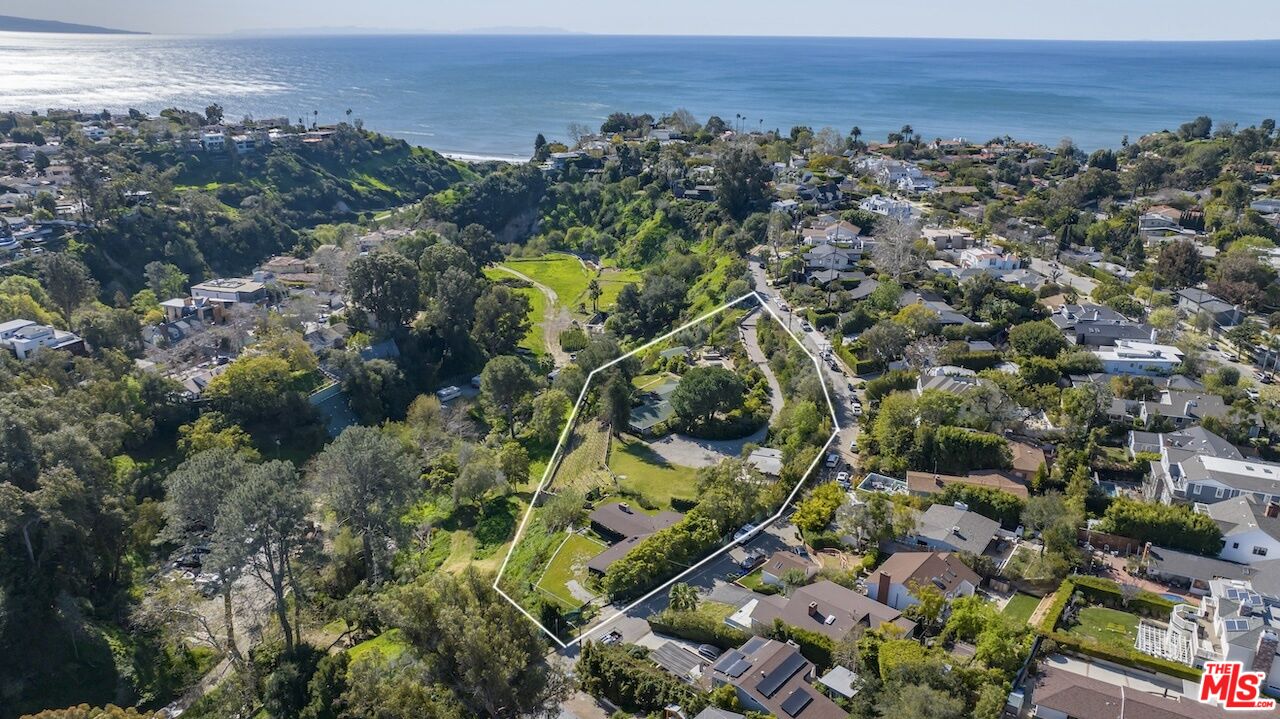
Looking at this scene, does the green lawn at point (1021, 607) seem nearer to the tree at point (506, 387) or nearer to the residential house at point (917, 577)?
the residential house at point (917, 577)

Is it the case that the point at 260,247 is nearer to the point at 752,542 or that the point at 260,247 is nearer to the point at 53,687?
the point at 53,687

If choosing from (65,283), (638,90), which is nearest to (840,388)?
(65,283)

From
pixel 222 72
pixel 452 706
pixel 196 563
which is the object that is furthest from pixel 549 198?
pixel 222 72

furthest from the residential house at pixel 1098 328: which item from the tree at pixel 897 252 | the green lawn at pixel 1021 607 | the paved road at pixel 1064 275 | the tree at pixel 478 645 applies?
the tree at pixel 478 645

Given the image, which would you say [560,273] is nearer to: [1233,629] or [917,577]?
[917,577]

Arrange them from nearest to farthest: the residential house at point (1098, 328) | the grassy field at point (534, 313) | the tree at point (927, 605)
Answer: the tree at point (927, 605)
the residential house at point (1098, 328)
the grassy field at point (534, 313)

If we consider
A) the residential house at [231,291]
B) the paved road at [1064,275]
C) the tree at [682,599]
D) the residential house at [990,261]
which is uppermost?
the residential house at [990,261]
